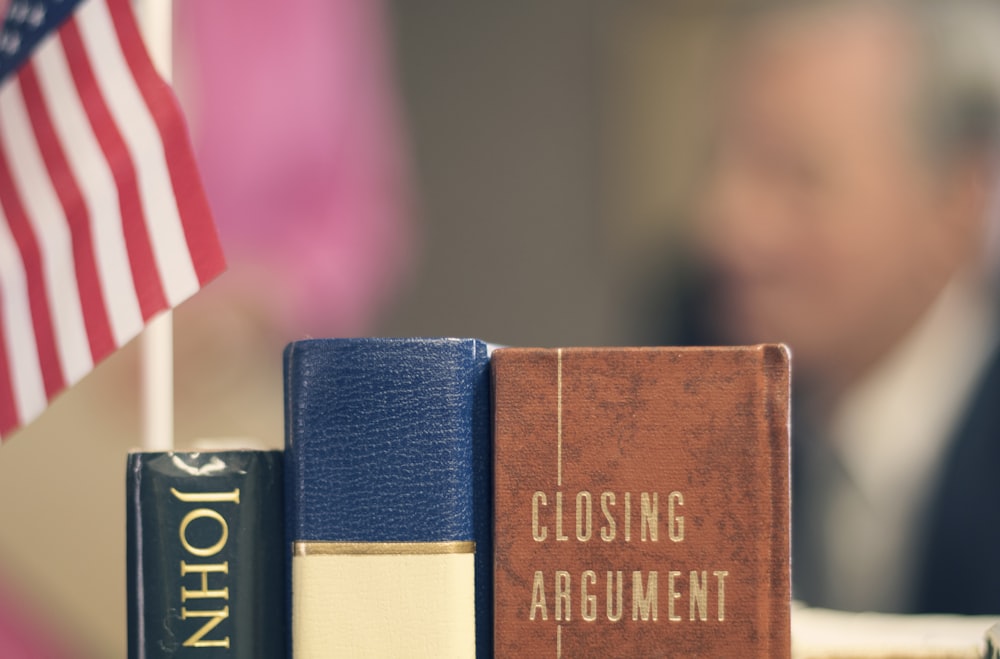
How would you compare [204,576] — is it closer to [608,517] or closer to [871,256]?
[608,517]

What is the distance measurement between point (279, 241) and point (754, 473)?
3.93 feet

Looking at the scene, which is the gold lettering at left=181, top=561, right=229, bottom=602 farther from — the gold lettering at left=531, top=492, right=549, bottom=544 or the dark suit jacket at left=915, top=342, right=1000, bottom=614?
the dark suit jacket at left=915, top=342, right=1000, bottom=614

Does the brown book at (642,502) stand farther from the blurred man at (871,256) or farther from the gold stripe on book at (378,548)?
the blurred man at (871,256)

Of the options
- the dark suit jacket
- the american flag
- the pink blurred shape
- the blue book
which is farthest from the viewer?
the dark suit jacket

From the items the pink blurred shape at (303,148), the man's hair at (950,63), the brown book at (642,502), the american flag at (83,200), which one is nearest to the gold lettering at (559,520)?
Answer: the brown book at (642,502)

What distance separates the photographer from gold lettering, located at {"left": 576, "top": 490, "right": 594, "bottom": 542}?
26.1 inches

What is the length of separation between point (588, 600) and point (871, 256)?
56.2 inches

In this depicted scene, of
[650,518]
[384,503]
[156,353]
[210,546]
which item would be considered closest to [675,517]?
[650,518]

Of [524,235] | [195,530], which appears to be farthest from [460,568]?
[524,235]

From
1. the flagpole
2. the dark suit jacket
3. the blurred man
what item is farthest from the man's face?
the flagpole

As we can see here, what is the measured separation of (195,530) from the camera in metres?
0.69

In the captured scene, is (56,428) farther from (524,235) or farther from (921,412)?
(921,412)

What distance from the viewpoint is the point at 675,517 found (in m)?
0.66

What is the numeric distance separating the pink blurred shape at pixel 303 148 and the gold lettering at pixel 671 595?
45.9 inches
